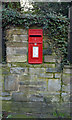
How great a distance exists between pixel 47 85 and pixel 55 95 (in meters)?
0.32

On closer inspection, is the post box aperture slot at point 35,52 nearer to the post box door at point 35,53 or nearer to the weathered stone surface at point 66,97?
the post box door at point 35,53

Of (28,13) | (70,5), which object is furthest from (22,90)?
(70,5)

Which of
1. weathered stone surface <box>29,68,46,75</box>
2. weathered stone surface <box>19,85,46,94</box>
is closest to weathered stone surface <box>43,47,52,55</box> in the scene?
weathered stone surface <box>29,68,46,75</box>

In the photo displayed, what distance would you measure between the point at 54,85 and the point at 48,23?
1.48 meters

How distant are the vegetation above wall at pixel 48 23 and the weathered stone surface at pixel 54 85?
0.52 meters

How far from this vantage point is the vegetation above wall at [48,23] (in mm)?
2861

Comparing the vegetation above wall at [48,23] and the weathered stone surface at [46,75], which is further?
the weathered stone surface at [46,75]

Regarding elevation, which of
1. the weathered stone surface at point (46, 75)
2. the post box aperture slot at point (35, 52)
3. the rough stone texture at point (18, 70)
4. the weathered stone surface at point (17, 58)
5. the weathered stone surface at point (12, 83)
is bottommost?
the weathered stone surface at point (12, 83)

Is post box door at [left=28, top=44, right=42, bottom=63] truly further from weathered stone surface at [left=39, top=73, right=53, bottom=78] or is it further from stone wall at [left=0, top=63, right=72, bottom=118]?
weathered stone surface at [left=39, top=73, right=53, bottom=78]

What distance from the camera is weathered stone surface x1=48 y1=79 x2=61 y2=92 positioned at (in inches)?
119

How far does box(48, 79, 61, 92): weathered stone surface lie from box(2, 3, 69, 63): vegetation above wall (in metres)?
0.52

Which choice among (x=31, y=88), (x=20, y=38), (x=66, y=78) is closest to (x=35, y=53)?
(x=20, y=38)

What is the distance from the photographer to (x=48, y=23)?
290 centimetres

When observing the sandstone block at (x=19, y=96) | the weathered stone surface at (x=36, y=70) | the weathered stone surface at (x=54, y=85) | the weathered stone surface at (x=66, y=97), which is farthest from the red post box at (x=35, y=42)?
the weathered stone surface at (x=66, y=97)
